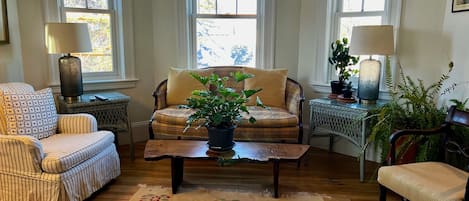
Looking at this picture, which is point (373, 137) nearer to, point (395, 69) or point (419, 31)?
point (395, 69)

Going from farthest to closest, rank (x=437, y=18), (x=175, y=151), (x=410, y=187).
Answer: (x=437, y=18) → (x=175, y=151) → (x=410, y=187)

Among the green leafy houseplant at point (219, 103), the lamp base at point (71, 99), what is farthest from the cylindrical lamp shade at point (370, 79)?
the lamp base at point (71, 99)

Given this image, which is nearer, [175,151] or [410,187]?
[410,187]

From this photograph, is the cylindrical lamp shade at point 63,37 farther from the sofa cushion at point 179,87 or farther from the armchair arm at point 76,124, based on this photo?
the sofa cushion at point 179,87

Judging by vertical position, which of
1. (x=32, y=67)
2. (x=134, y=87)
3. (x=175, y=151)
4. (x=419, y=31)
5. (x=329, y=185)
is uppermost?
(x=419, y=31)

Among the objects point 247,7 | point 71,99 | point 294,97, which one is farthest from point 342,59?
point 71,99

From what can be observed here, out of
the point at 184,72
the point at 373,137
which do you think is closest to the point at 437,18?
the point at 373,137

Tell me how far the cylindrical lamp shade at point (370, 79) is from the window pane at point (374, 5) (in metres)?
0.62

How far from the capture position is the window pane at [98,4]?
3.77 meters

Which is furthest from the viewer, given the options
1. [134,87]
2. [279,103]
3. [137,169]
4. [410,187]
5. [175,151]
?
[134,87]

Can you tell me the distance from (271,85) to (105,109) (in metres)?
1.71

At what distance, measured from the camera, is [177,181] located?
2.89 meters

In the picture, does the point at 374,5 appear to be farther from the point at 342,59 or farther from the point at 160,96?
the point at 160,96

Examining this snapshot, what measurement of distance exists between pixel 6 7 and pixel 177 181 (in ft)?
7.03
